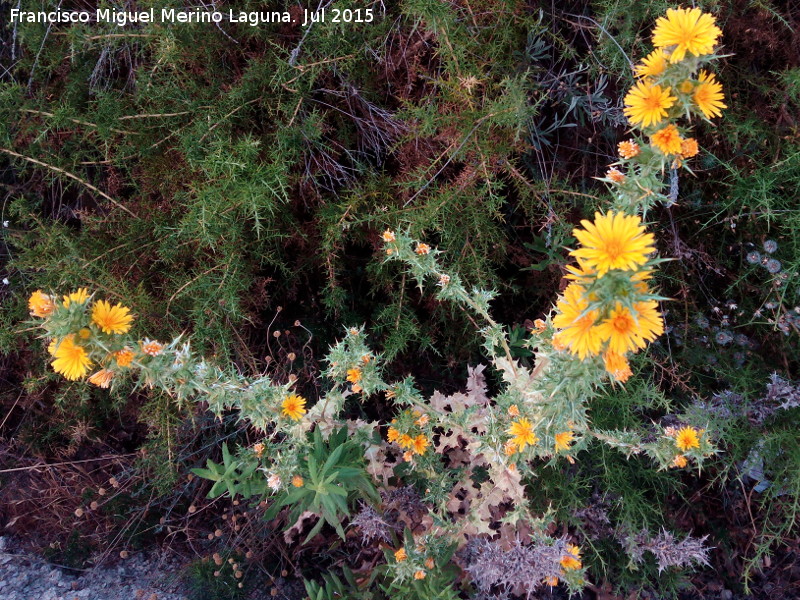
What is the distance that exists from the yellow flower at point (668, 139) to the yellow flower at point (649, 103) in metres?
0.04

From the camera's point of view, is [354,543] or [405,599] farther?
[354,543]

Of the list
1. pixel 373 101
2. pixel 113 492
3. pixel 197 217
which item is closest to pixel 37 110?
pixel 197 217

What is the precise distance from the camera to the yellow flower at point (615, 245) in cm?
140

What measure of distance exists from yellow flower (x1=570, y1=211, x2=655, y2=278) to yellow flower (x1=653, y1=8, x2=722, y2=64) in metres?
0.52

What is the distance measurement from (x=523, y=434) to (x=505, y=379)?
1.61ft

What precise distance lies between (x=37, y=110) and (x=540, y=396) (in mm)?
3074

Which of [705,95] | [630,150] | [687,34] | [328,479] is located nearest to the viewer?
[687,34]

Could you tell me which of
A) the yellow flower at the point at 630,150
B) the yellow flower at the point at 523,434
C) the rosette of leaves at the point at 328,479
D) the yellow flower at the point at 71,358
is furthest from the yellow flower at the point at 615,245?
the yellow flower at the point at 71,358

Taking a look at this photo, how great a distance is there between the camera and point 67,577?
10.2 feet

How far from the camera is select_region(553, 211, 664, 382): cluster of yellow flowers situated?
1.41 meters

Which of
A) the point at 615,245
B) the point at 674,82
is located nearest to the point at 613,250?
the point at 615,245

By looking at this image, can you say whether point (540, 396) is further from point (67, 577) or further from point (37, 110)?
point (37, 110)

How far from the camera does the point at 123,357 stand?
5.93 ft

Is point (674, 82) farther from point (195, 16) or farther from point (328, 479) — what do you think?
point (195, 16)
